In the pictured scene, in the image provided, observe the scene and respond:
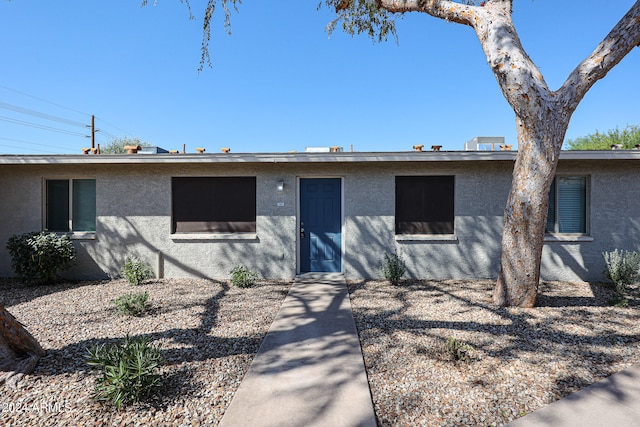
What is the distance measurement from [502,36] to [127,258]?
338 inches

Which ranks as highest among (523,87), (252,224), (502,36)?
(502,36)

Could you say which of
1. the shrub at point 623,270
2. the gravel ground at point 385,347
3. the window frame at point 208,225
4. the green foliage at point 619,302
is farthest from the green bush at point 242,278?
the shrub at point 623,270

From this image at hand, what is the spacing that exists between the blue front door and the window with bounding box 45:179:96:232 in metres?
5.00

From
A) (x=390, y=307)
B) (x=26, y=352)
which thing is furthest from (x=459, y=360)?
(x=26, y=352)

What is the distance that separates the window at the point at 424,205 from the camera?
22.7 feet

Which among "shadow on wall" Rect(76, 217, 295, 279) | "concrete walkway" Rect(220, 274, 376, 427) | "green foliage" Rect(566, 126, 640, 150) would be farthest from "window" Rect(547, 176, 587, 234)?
"green foliage" Rect(566, 126, 640, 150)

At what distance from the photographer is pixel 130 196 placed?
6988mm

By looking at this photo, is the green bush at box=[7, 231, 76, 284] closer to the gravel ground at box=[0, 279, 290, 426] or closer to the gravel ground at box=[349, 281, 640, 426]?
the gravel ground at box=[0, 279, 290, 426]

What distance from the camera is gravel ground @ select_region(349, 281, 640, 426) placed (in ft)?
8.39

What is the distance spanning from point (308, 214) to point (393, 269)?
2284 mm

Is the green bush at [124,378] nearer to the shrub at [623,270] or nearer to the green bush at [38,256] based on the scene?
the green bush at [38,256]

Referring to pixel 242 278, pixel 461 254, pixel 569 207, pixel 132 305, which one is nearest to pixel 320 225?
pixel 242 278

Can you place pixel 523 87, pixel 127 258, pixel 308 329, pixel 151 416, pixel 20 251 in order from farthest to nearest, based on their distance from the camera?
pixel 127 258
pixel 20 251
pixel 523 87
pixel 308 329
pixel 151 416

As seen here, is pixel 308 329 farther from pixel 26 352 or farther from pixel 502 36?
pixel 502 36
